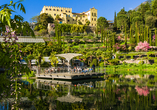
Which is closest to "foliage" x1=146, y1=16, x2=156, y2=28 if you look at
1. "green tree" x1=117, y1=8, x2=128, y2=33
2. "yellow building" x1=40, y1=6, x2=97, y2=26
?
"green tree" x1=117, y1=8, x2=128, y2=33

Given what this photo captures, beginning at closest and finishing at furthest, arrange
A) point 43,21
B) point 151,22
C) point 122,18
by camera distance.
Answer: point 151,22 < point 122,18 < point 43,21

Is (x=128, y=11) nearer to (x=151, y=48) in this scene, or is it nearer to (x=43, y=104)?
(x=151, y=48)

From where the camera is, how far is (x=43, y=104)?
11.3 meters

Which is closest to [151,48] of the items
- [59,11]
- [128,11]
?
[128,11]

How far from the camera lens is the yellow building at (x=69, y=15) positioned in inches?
3987

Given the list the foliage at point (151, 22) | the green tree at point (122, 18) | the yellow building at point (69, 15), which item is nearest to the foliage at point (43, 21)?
the yellow building at point (69, 15)

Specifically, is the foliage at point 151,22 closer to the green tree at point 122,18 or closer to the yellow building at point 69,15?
the green tree at point 122,18

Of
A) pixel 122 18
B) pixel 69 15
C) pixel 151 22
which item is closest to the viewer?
pixel 151 22

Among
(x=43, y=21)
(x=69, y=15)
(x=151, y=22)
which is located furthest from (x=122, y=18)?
(x=43, y=21)

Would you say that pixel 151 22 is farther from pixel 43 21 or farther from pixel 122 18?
pixel 43 21

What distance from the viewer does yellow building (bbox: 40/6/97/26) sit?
10128 cm

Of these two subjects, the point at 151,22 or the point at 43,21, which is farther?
the point at 43,21

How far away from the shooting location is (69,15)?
4144 inches

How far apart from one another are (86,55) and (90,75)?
20.2 metres
